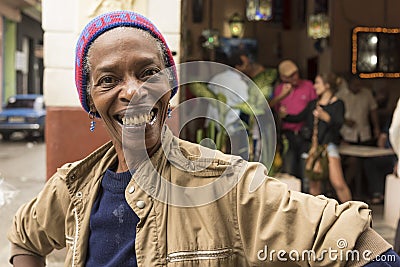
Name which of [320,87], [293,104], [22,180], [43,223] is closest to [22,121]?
[22,180]

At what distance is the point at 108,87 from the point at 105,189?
0.31 meters

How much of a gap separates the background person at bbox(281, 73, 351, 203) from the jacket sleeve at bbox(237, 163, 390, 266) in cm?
582

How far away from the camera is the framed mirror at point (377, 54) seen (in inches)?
445

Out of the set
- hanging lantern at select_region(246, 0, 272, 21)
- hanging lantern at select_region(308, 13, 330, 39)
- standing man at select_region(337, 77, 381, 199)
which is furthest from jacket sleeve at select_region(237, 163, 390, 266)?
hanging lantern at select_region(308, 13, 330, 39)

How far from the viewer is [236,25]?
506 inches

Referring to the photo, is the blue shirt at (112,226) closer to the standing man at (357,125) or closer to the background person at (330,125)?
the background person at (330,125)

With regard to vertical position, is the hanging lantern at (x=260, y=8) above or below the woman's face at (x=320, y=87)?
above

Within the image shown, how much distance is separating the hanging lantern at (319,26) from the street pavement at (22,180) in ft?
13.9

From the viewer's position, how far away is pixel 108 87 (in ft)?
5.36

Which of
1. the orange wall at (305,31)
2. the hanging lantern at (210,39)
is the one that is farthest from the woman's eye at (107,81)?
the hanging lantern at (210,39)

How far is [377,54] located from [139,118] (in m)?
10.3

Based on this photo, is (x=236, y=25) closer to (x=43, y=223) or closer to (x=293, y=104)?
(x=293, y=104)

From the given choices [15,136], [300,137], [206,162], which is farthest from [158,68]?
[15,136]

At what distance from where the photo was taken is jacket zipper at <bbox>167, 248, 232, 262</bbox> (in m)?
1.50
